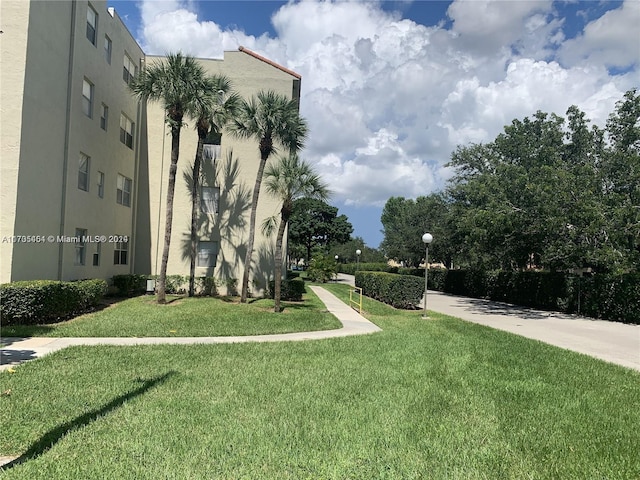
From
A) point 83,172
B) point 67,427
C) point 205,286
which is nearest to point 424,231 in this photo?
point 205,286

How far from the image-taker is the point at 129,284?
59.0 feet

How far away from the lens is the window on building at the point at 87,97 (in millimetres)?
14852

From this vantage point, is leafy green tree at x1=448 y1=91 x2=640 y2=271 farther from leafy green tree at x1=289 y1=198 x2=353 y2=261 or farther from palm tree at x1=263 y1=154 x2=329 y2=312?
leafy green tree at x1=289 y1=198 x2=353 y2=261

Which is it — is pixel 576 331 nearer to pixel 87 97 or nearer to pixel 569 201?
pixel 569 201

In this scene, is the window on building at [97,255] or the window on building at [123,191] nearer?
the window on building at [97,255]

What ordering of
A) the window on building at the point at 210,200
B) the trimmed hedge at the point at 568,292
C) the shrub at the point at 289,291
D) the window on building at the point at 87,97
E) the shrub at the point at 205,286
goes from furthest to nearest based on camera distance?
the window on building at the point at 210,200, the shrub at the point at 289,291, the shrub at the point at 205,286, the trimmed hedge at the point at 568,292, the window on building at the point at 87,97

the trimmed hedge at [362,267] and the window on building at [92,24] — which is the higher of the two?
the window on building at [92,24]

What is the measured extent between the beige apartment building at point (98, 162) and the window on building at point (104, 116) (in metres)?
0.08

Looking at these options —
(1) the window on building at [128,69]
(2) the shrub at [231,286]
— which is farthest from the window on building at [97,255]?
(1) the window on building at [128,69]

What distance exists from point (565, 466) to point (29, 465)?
4.44 m

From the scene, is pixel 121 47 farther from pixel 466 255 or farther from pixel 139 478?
pixel 466 255

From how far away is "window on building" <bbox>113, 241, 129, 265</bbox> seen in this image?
59.2 feet

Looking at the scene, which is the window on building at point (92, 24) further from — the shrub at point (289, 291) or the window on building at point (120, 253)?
the shrub at point (289, 291)

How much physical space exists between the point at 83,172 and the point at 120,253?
4.71 m
